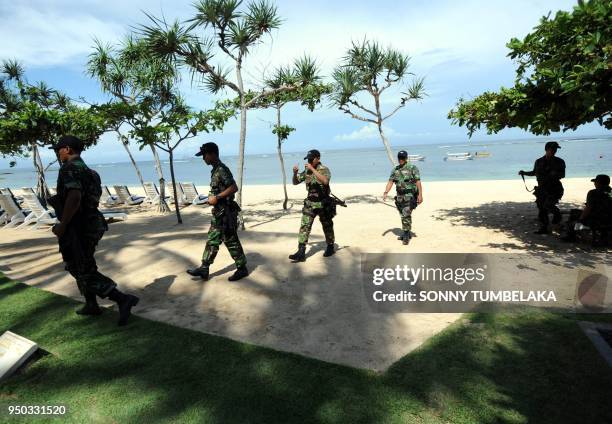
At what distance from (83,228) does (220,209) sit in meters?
1.69

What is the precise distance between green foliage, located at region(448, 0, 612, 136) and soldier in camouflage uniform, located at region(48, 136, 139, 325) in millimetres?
5075

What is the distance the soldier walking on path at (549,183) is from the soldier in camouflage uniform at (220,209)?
6534 millimetres

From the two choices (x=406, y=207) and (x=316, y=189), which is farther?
(x=406, y=207)

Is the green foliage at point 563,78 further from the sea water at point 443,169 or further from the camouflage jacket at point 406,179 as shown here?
the sea water at point 443,169

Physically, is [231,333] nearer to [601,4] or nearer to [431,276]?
[431,276]

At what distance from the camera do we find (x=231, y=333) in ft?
12.6

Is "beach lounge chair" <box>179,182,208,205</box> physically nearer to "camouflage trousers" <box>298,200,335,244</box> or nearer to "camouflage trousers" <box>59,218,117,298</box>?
"camouflage trousers" <box>298,200,335,244</box>

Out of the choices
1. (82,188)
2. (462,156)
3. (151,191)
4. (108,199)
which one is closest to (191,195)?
(151,191)

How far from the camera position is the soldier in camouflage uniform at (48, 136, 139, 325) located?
3623mm

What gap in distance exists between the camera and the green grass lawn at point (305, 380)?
2572 mm

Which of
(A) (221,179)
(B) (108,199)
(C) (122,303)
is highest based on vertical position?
(A) (221,179)

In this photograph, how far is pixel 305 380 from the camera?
9.70ft

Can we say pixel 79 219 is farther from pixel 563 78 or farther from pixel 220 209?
pixel 563 78

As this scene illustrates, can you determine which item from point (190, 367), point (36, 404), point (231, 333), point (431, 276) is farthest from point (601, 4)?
point (36, 404)
